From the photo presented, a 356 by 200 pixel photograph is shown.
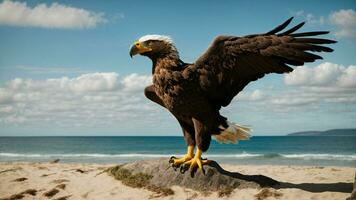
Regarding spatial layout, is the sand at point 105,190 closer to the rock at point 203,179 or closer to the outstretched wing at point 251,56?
the rock at point 203,179

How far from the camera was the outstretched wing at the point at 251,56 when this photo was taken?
509 centimetres

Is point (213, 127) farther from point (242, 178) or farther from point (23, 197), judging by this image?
point (23, 197)

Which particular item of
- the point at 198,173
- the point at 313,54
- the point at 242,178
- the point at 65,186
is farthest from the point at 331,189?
the point at 65,186

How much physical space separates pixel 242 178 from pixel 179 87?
7.08ft

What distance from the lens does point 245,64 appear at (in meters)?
5.36

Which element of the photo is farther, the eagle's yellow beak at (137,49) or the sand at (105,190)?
the sand at (105,190)

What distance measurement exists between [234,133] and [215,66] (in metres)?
1.43

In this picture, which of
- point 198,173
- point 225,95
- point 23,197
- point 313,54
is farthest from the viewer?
point 23,197

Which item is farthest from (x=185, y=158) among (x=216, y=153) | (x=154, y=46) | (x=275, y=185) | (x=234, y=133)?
(x=216, y=153)

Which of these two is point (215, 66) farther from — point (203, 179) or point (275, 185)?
point (275, 185)

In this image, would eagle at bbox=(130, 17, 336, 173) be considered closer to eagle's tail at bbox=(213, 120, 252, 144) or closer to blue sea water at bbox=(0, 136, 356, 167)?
eagle's tail at bbox=(213, 120, 252, 144)

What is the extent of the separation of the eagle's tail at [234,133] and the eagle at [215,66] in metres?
0.50

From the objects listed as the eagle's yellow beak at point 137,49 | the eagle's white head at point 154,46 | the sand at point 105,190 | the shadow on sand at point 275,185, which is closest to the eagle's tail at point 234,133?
the shadow on sand at point 275,185

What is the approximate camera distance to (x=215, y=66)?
5.41 meters
